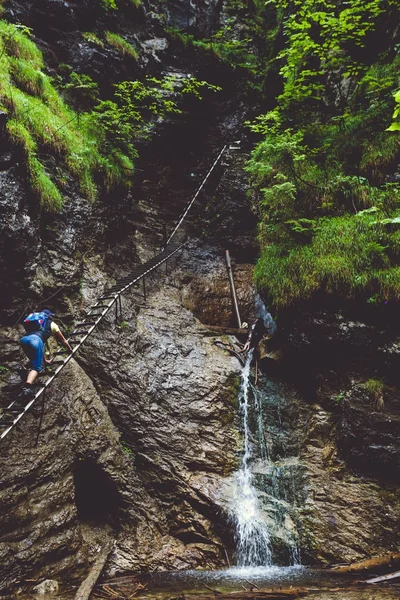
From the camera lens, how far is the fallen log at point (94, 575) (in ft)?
21.5

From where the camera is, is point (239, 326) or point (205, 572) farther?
point (239, 326)

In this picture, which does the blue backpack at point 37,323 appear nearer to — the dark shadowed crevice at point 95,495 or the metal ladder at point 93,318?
the metal ladder at point 93,318

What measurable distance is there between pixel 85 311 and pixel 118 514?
4643 millimetres

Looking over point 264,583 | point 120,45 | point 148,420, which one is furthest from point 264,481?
point 120,45

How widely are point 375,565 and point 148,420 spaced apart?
5.17 meters

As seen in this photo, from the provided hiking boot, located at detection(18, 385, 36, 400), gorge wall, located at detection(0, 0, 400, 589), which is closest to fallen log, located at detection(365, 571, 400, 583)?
gorge wall, located at detection(0, 0, 400, 589)

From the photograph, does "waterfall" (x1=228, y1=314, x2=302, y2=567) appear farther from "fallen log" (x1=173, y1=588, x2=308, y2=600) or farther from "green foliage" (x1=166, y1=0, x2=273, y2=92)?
"green foliage" (x1=166, y1=0, x2=273, y2=92)

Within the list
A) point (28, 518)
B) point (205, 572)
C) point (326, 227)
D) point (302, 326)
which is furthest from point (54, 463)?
point (326, 227)

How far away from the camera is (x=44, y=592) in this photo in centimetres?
654

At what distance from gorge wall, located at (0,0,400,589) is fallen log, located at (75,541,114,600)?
162 mm

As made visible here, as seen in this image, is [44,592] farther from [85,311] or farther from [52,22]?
[52,22]

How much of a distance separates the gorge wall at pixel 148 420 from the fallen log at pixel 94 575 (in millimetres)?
162

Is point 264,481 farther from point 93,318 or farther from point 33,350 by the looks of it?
point 33,350

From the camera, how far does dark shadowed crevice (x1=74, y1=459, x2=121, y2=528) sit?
8.38 meters
